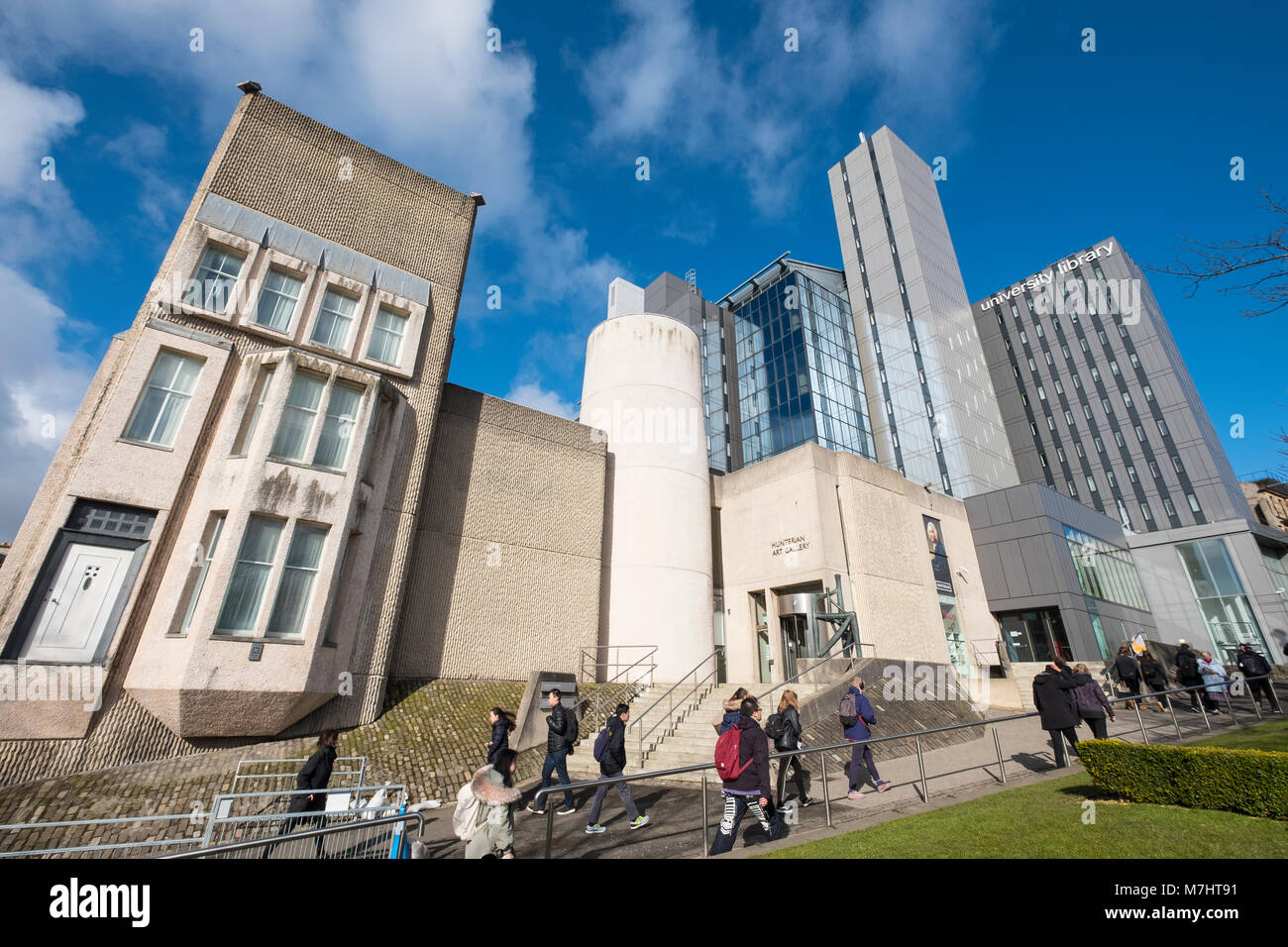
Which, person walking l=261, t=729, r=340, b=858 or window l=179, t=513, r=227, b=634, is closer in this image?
person walking l=261, t=729, r=340, b=858

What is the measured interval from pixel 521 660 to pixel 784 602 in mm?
11153

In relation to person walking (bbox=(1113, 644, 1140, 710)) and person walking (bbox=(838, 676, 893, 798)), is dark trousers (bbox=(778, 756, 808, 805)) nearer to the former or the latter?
person walking (bbox=(838, 676, 893, 798))

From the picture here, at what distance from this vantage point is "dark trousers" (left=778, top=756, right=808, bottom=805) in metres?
8.51

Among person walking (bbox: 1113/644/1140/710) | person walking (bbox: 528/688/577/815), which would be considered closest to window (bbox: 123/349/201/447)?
person walking (bbox: 528/688/577/815)

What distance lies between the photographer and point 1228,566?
38.8m

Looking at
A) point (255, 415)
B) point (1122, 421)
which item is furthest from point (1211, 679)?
point (1122, 421)

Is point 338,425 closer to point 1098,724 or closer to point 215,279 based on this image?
point 215,279

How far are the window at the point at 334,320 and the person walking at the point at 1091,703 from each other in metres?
17.9

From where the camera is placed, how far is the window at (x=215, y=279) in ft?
44.7

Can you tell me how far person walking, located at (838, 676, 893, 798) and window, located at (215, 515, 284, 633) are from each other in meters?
11.4

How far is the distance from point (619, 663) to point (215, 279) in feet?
51.0

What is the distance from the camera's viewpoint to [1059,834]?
19.4ft
